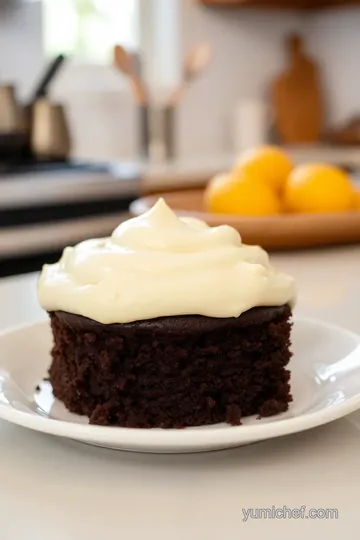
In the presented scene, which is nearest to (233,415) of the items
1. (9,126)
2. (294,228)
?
(294,228)

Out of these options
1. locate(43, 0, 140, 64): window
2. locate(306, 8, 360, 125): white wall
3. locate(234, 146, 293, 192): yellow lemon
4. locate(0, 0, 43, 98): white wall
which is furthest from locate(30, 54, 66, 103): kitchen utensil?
locate(306, 8, 360, 125): white wall

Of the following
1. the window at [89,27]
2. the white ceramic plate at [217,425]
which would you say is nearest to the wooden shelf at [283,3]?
the window at [89,27]

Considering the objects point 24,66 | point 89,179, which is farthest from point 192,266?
point 24,66

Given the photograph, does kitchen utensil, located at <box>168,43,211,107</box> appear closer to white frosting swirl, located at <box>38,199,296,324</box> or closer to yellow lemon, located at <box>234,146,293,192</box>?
yellow lemon, located at <box>234,146,293,192</box>

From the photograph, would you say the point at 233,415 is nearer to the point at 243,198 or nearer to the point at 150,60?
the point at 243,198

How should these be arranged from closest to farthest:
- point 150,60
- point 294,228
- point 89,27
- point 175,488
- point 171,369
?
point 175,488 < point 171,369 < point 294,228 < point 89,27 < point 150,60
